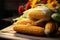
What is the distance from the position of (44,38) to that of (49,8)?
0.13 metres

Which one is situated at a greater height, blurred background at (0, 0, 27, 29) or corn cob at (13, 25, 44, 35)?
blurred background at (0, 0, 27, 29)

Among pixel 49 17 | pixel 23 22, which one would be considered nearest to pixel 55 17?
pixel 49 17

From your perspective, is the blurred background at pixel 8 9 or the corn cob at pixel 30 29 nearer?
the corn cob at pixel 30 29

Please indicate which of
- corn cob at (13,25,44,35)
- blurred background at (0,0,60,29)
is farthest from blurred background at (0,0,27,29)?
corn cob at (13,25,44,35)

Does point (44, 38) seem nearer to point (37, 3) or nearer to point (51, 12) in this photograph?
point (51, 12)

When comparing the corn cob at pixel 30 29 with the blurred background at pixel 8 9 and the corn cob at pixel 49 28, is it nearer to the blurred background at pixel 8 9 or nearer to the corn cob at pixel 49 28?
the corn cob at pixel 49 28

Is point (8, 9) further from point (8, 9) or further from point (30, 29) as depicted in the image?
point (30, 29)

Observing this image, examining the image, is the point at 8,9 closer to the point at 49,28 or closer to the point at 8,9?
the point at 8,9

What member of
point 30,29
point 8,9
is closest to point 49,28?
point 30,29

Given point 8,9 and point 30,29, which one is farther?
point 8,9

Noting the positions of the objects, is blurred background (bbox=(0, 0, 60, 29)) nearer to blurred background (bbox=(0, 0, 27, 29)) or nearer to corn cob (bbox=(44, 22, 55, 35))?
blurred background (bbox=(0, 0, 27, 29))

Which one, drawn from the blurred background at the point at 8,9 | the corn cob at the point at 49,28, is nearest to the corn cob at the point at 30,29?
the corn cob at the point at 49,28

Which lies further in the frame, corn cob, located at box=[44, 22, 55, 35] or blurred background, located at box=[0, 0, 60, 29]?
blurred background, located at box=[0, 0, 60, 29]

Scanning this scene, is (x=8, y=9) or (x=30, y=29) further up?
(x=8, y=9)
